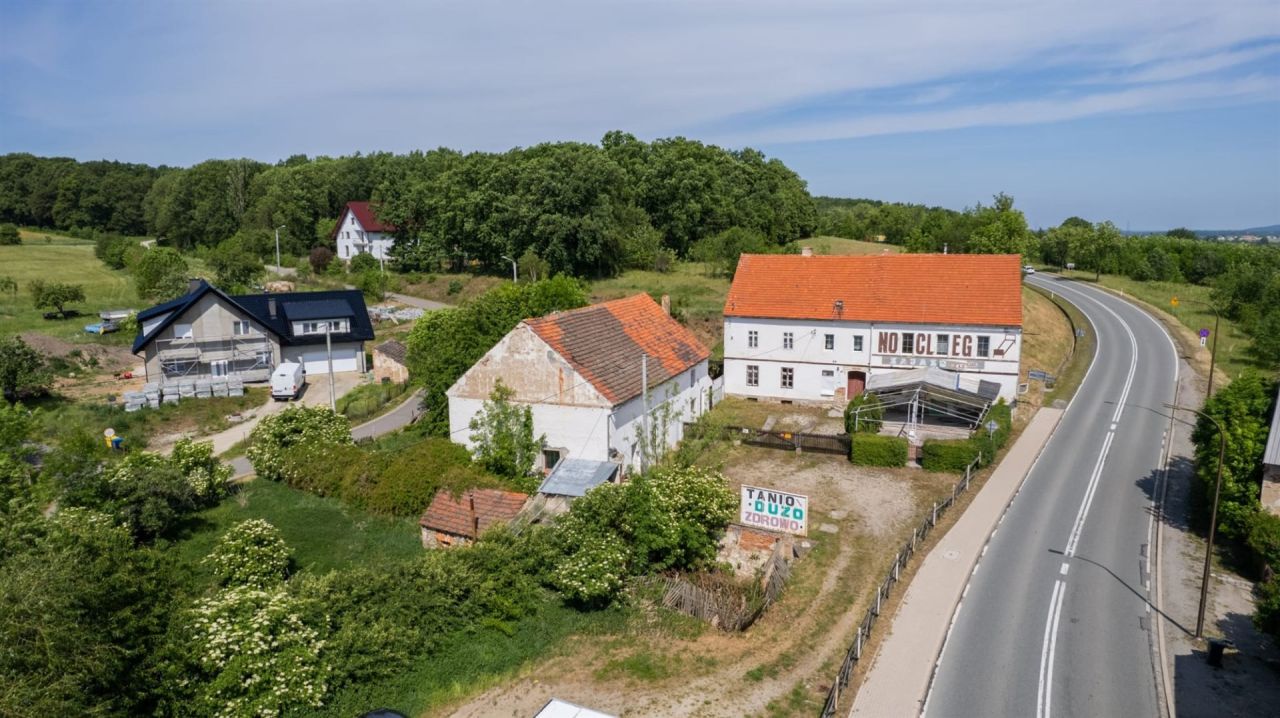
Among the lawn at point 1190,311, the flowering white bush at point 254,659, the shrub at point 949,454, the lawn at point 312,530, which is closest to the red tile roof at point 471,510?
the lawn at point 312,530

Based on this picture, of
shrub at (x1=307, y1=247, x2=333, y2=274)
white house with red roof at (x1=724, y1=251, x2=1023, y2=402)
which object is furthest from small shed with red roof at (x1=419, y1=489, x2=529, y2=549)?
shrub at (x1=307, y1=247, x2=333, y2=274)

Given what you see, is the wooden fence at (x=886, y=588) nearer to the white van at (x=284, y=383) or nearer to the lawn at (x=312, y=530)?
the lawn at (x=312, y=530)

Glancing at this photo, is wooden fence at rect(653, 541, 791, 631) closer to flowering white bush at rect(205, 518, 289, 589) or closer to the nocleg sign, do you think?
the nocleg sign

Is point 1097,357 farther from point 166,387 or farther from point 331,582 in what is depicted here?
point 166,387

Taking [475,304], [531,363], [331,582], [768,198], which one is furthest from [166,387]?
[768,198]

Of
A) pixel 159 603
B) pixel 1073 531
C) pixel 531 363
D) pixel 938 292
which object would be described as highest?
pixel 938 292

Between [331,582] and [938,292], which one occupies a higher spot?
[938,292]
